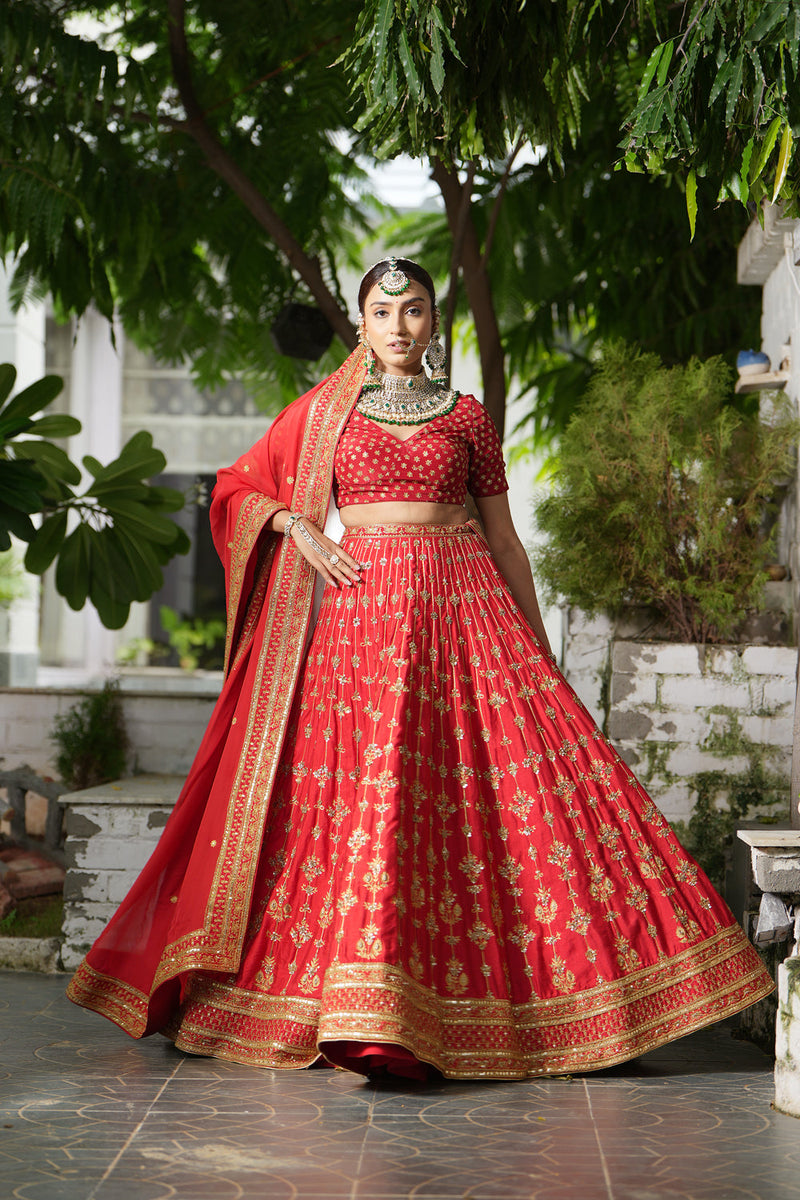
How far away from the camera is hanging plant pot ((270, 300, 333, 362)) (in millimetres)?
5664

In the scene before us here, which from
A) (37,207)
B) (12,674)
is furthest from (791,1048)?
(12,674)

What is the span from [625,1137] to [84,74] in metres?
3.79

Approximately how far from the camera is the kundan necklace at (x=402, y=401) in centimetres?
320

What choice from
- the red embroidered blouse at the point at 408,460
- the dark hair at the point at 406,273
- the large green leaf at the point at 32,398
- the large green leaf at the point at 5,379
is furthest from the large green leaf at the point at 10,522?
the dark hair at the point at 406,273

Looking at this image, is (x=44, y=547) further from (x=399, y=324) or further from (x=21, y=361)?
(x=21, y=361)

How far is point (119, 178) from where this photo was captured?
5172 mm

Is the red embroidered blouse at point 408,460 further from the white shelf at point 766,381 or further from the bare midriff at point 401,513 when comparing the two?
the white shelf at point 766,381

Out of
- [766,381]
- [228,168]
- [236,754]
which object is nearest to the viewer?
[236,754]

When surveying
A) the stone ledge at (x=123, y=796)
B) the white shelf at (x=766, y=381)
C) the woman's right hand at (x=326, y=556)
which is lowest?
the stone ledge at (x=123, y=796)

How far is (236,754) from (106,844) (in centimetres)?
117

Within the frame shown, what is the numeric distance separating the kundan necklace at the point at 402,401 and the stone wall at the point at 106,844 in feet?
4.93

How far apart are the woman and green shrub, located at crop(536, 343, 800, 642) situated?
933 millimetres

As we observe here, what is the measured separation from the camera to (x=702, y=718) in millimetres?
4082

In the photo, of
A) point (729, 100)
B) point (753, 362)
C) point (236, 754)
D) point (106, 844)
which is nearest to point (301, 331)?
point (753, 362)
